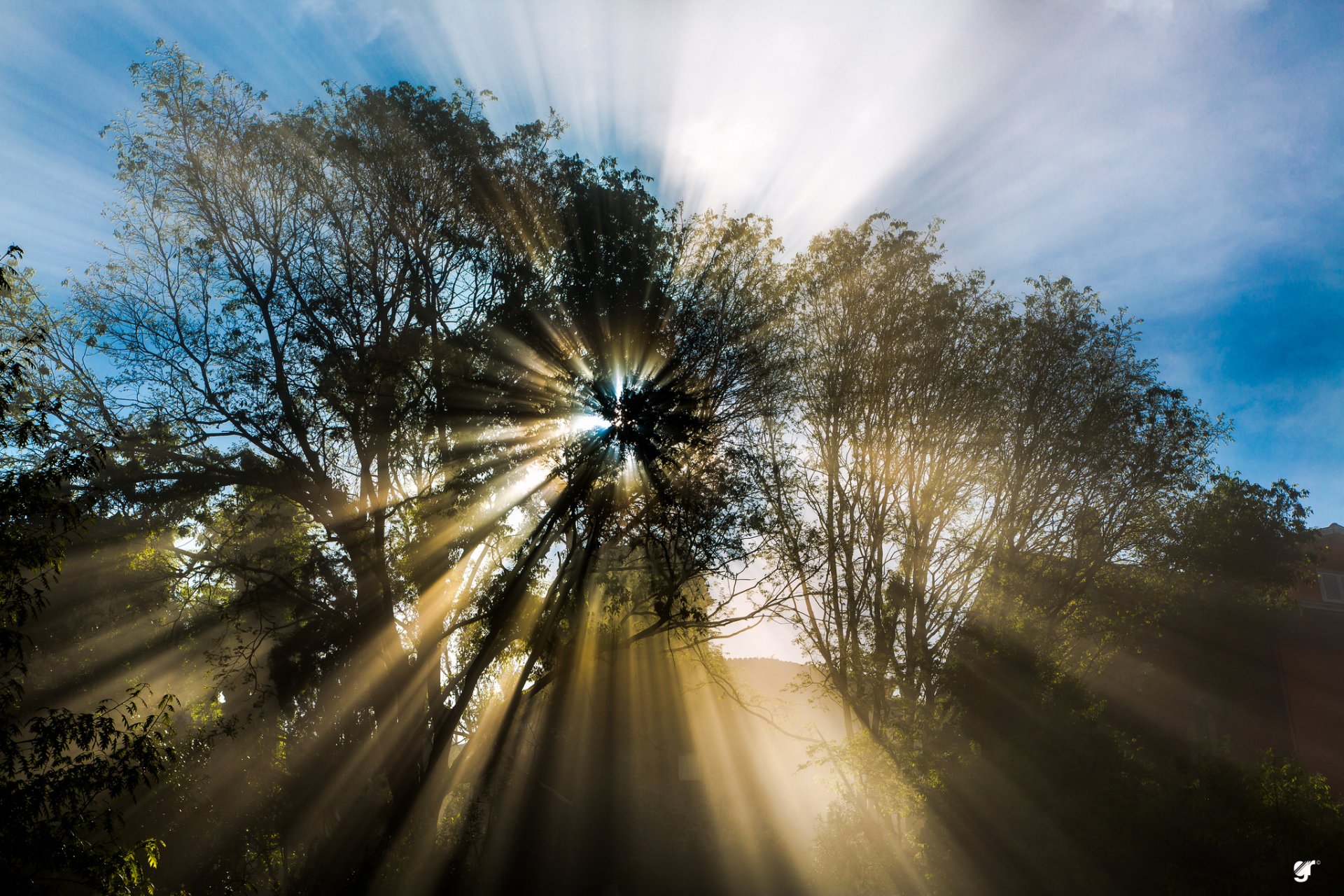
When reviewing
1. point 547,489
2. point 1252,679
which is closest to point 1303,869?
point 547,489

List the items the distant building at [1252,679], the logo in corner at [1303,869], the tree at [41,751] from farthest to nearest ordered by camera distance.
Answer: the distant building at [1252,679]
the logo in corner at [1303,869]
the tree at [41,751]

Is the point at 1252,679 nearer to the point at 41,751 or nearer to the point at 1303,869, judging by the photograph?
the point at 1303,869

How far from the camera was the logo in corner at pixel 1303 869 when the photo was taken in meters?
9.92

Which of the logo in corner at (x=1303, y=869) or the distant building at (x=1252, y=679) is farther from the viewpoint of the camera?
the distant building at (x=1252, y=679)

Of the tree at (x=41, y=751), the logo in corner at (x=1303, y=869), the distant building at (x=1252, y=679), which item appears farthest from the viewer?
the distant building at (x=1252, y=679)

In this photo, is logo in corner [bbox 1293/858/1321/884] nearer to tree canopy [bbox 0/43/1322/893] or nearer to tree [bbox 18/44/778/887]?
tree canopy [bbox 0/43/1322/893]

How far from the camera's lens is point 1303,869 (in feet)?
32.6

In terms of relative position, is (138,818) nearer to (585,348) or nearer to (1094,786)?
(585,348)

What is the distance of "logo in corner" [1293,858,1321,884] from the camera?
9922 millimetres

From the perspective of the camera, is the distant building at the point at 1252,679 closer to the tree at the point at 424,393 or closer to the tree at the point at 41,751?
the tree at the point at 424,393

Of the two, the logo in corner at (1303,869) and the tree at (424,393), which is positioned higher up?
the tree at (424,393)

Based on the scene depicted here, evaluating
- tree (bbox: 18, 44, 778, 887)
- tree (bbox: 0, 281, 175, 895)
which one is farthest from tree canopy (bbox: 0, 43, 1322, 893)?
tree (bbox: 0, 281, 175, 895)

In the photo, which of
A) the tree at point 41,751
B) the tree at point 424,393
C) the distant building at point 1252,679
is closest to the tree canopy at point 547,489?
the tree at point 424,393

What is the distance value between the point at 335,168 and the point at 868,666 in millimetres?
15568
